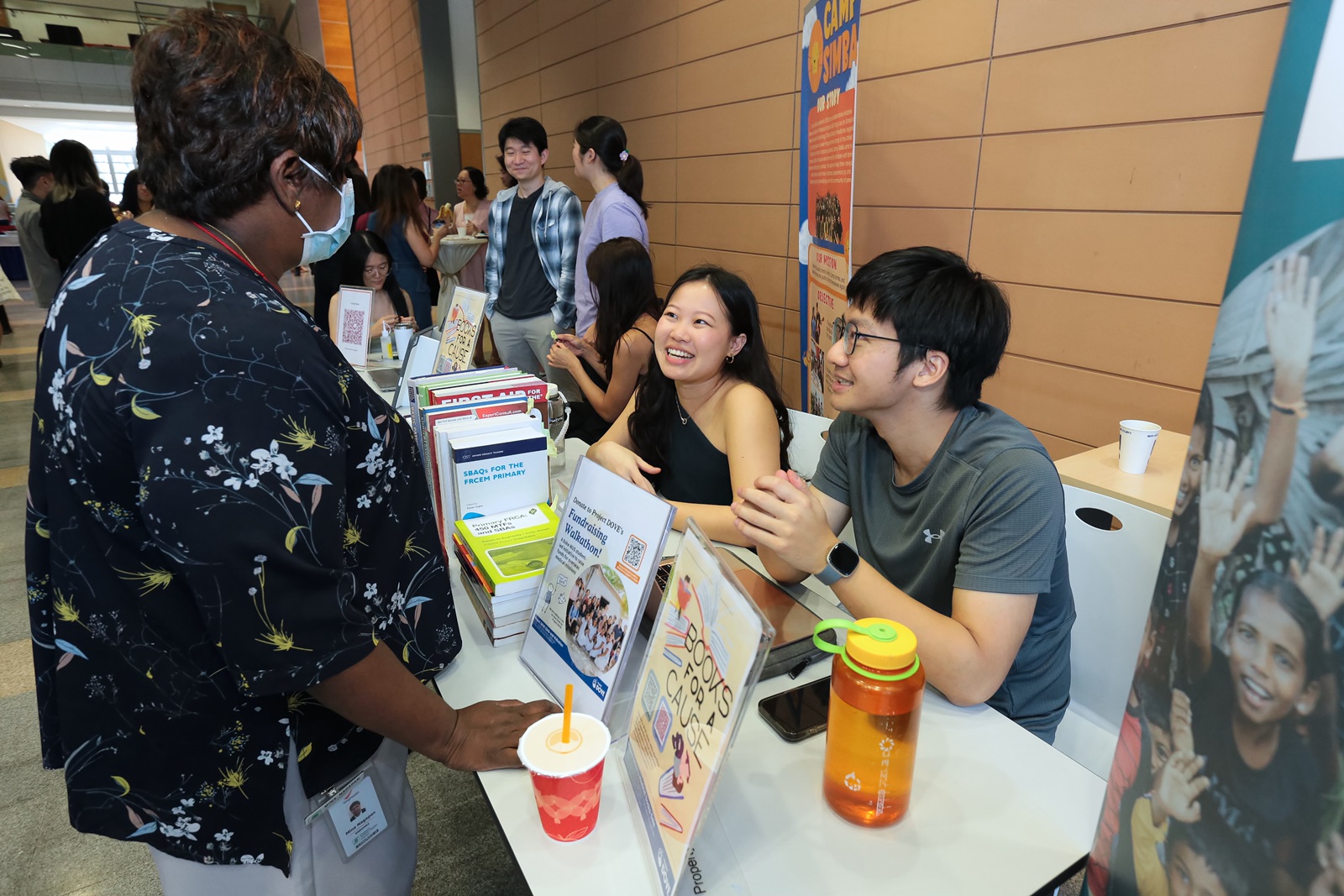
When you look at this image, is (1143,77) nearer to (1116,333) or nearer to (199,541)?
(1116,333)

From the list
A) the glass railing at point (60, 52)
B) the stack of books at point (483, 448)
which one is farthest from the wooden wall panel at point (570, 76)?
the glass railing at point (60, 52)

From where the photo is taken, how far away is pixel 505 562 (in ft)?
3.80

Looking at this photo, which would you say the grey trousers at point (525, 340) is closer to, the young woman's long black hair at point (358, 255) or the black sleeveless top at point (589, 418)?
the young woman's long black hair at point (358, 255)

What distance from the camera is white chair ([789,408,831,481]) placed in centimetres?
190

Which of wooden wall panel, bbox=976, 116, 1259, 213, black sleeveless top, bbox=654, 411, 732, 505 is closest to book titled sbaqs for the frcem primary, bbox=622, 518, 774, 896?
black sleeveless top, bbox=654, 411, 732, 505

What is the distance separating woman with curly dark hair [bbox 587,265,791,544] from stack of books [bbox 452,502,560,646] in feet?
1.15

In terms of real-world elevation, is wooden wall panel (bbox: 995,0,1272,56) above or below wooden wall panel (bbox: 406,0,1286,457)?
above

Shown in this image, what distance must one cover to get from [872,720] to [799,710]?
25cm

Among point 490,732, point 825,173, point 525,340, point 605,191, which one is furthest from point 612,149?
point 490,732

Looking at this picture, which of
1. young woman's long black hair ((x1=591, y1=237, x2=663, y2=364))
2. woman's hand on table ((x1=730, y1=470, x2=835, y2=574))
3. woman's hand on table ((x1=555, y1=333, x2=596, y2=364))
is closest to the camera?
woman's hand on table ((x1=730, y1=470, x2=835, y2=574))

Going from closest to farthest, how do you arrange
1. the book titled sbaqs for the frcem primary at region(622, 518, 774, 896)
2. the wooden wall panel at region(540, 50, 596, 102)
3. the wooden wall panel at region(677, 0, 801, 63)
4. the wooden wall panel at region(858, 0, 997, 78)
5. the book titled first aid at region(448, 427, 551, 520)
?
the book titled sbaqs for the frcem primary at region(622, 518, 774, 896) → the book titled first aid at region(448, 427, 551, 520) → the wooden wall panel at region(858, 0, 997, 78) → the wooden wall panel at region(677, 0, 801, 63) → the wooden wall panel at region(540, 50, 596, 102)

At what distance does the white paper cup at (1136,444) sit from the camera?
1601mm

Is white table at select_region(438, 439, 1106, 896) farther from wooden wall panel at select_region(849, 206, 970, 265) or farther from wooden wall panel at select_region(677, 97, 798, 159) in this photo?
wooden wall panel at select_region(677, 97, 798, 159)

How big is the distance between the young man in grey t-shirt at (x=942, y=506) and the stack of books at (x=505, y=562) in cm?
35
